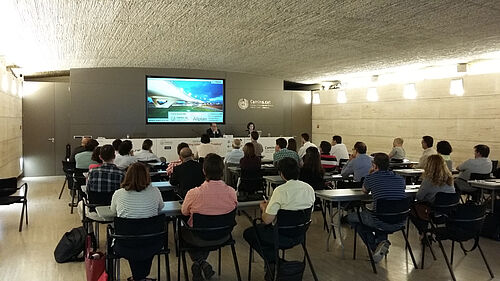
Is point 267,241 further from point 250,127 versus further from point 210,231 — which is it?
point 250,127

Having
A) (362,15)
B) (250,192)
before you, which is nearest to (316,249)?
(250,192)

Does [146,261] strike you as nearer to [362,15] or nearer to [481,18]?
[362,15]

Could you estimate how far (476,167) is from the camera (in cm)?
627

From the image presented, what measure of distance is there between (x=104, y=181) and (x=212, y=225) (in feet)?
5.57

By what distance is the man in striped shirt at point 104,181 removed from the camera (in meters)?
4.45

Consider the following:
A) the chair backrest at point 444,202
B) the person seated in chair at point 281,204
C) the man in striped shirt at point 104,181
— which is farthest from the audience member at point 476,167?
the man in striped shirt at point 104,181

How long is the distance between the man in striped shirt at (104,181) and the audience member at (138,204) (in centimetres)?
121

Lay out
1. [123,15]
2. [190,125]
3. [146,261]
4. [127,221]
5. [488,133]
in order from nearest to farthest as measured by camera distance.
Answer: [127,221]
[146,261]
[123,15]
[488,133]
[190,125]

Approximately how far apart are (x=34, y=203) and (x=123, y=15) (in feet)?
13.4

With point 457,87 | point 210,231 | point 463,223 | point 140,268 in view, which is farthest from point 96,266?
point 457,87

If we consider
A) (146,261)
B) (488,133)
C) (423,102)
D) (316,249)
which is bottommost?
(316,249)

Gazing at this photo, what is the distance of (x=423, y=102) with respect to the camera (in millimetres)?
9992

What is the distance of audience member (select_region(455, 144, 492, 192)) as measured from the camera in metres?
6.25

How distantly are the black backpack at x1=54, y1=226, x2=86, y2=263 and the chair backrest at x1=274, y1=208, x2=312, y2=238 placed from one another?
2306 millimetres
